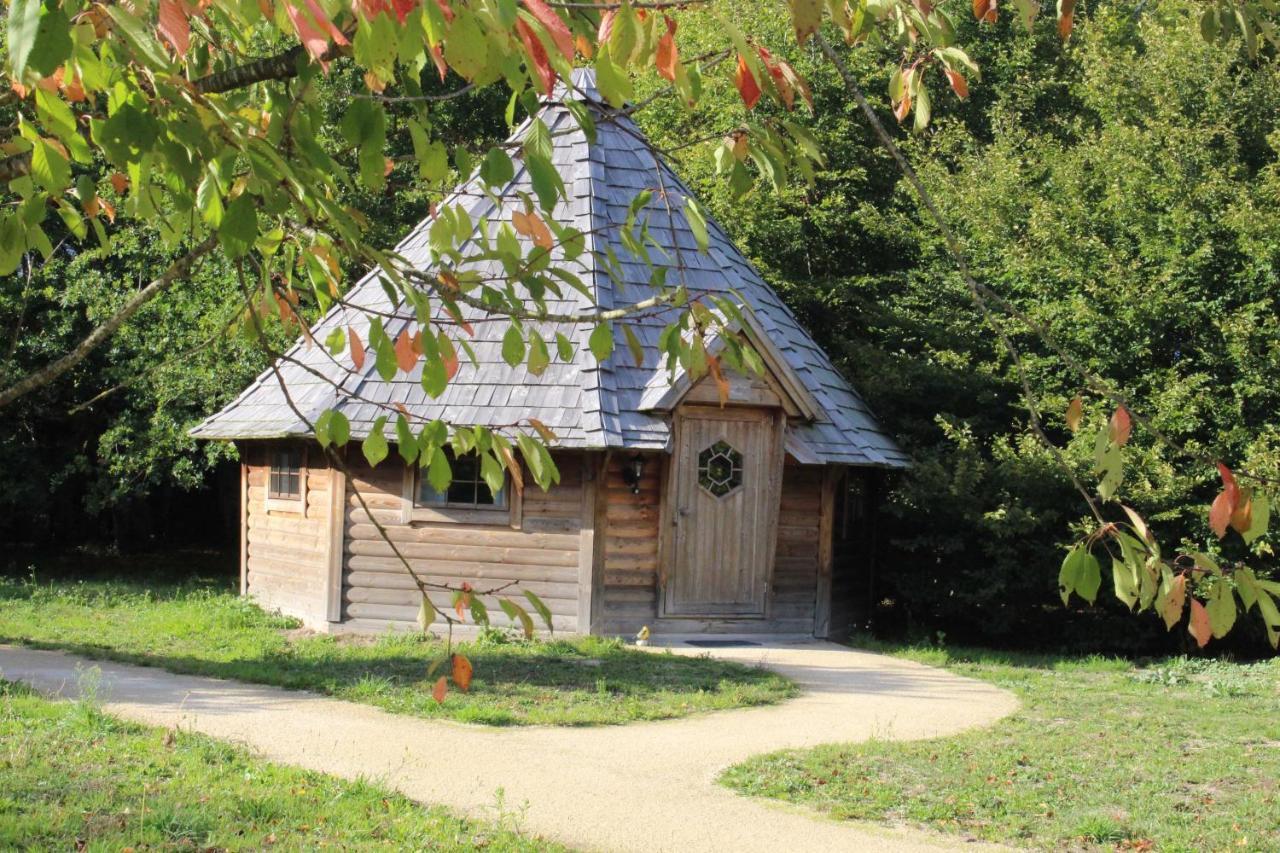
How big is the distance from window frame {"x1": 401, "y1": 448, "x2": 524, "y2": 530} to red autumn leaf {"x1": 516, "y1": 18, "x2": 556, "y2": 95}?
1050cm

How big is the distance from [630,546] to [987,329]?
6.19 meters

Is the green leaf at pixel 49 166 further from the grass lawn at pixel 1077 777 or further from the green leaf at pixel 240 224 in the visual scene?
the grass lawn at pixel 1077 777

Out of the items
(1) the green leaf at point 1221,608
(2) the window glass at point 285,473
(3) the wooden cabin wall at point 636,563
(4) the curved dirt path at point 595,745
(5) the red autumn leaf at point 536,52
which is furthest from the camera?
(2) the window glass at point 285,473

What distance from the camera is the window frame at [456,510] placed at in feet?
43.3

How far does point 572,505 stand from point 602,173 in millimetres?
4232

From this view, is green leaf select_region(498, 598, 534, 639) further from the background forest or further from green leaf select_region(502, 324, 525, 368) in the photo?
the background forest

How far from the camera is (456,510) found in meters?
13.3

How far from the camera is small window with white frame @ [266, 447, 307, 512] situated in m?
14.4

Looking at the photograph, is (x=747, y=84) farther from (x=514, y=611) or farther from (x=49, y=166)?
(x=49, y=166)

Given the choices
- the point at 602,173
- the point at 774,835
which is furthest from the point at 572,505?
the point at 774,835

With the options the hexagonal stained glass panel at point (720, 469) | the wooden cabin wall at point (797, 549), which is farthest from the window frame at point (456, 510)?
the wooden cabin wall at point (797, 549)

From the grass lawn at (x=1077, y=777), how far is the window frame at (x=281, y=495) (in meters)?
7.87

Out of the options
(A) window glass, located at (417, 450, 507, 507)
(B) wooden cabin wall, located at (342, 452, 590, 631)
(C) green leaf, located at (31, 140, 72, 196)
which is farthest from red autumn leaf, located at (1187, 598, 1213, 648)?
(A) window glass, located at (417, 450, 507, 507)

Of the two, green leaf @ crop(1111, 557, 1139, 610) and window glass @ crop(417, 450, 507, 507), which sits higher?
green leaf @ crop(1111, 557, 1139, 610)
